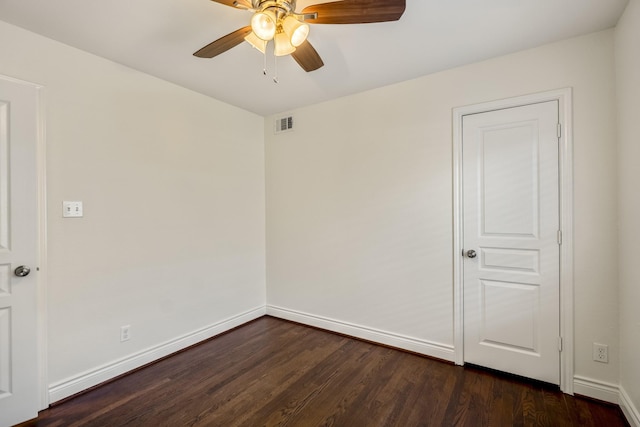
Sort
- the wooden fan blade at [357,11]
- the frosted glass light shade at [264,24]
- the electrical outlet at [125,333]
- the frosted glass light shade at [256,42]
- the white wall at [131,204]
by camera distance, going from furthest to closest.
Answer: the electrical outlet at [125,333] → the white wall at [131,204] → the frosted glass light shade at [256,42] → the frosted glass light shade at [264,24] → the wooden fan blade at [357,11]

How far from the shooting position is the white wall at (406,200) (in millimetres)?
2014

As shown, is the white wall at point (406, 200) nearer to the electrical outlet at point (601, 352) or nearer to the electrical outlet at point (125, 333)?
the electrical outlet at point (601, 352)

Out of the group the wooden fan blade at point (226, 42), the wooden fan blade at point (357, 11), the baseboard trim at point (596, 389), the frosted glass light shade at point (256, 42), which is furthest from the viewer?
the baseboard trim at point (596, 389)

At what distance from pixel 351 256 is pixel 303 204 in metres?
0.84

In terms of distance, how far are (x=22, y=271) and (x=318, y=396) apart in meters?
2.13

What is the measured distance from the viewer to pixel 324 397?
6.93 feet

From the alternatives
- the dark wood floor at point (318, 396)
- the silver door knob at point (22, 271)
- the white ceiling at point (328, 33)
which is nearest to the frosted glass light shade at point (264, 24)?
the white ceiling at point (328, 33)

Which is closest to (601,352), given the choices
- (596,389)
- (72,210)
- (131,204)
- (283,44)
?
(596,389)

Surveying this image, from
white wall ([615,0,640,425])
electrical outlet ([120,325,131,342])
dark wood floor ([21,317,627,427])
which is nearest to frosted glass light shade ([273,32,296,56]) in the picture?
white wall ([615,0,640,425])

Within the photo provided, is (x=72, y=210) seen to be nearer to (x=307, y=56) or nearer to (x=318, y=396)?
(x=307, y=56)

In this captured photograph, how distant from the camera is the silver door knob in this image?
1.86 meters

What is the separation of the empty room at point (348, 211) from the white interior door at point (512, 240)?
0.05 feet

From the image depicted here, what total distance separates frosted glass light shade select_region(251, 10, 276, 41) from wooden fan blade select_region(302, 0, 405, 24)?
0.60 feet

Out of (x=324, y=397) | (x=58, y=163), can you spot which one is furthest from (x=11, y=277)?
(x=324, y=397)
